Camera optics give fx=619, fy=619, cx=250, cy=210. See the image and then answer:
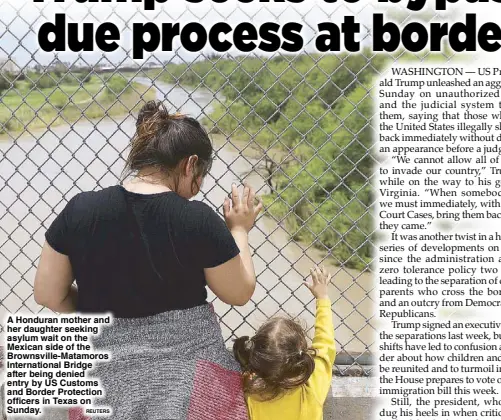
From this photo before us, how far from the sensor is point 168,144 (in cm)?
142

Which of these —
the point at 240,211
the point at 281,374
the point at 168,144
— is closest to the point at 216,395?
the point at 281,374

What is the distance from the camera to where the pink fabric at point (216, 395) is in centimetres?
146

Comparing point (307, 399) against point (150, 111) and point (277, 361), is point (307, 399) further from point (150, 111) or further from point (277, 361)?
point (150, 111)

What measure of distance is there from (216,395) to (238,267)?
0.32m

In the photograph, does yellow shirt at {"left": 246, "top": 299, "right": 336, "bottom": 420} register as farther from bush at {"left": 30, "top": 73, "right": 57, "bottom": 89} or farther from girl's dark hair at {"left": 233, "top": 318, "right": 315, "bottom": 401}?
bush at {"left": 30, "top": 73, "right": 57, "bottom": 89}

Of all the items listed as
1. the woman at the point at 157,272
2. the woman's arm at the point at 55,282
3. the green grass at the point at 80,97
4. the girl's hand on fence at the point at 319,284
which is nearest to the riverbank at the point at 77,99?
the green grass at the point at 80,97

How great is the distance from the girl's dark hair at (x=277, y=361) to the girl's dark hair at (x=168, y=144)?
0.43 metres

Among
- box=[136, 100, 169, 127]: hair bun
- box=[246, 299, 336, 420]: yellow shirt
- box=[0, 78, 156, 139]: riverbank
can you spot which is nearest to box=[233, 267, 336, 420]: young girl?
box=[246, 299, 336, 420]: yellow shirt

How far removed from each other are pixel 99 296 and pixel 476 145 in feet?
3.84

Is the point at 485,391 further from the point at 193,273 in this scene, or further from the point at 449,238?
the point at 193,273

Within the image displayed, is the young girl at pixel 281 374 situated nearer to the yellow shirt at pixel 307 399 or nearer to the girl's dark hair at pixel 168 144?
the yellow shirt at pixel 307 399

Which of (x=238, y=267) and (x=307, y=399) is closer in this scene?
(x=238, y=267)

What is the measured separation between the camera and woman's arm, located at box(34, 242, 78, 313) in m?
1.44

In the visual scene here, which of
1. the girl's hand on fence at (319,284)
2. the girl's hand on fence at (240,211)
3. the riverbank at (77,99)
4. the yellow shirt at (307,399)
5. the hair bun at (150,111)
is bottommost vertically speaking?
the yellow shirt at (307,399)
